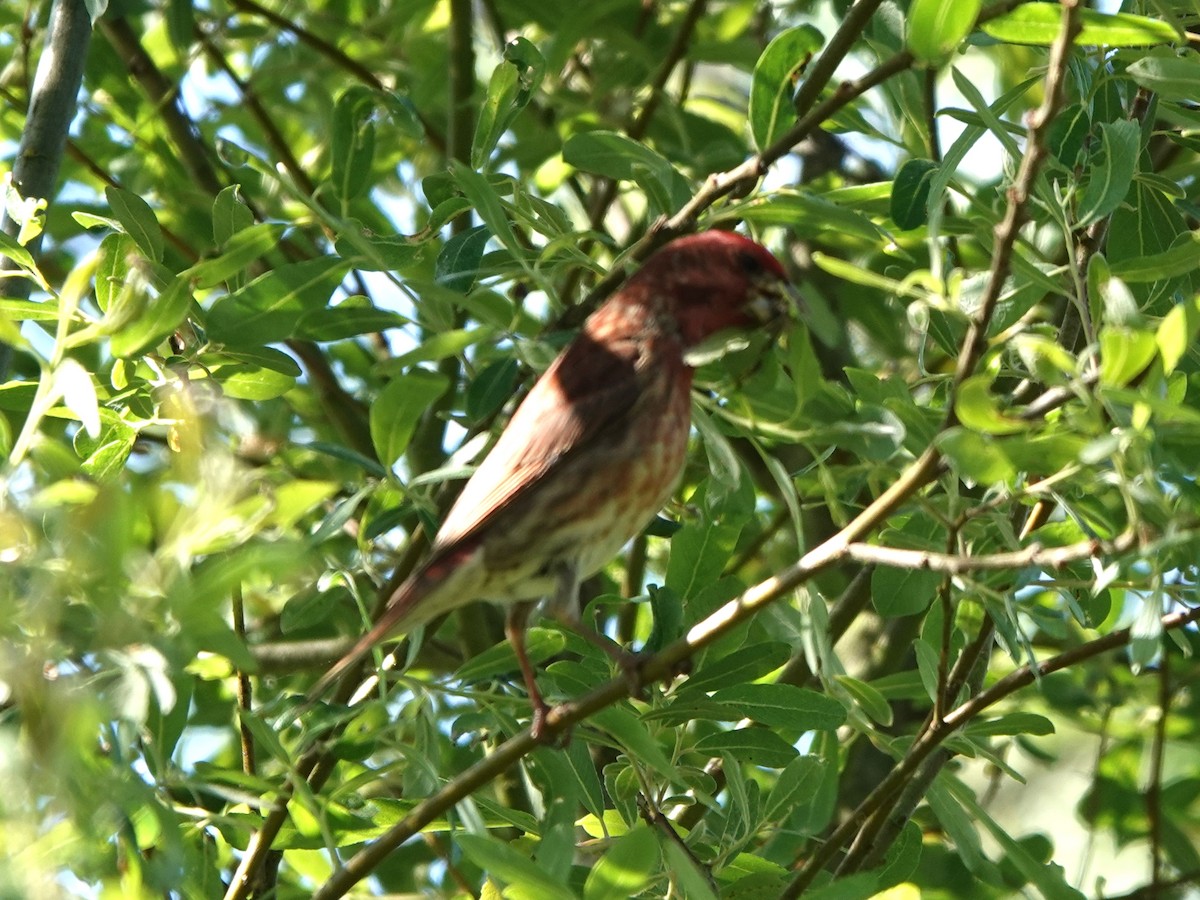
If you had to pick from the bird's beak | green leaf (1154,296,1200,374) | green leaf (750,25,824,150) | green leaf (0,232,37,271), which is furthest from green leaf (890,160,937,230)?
green leaf (0,232,37,271)

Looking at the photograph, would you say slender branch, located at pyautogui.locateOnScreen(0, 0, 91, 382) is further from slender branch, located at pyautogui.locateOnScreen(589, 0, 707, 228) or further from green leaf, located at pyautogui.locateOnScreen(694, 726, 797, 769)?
slender branch, located at pyautogui.locateOnScreen(589, 0, 707, 228)

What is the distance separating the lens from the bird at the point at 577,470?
4668 millimetres

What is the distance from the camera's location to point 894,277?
450 cm

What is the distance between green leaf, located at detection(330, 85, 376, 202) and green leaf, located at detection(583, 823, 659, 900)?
2176mm

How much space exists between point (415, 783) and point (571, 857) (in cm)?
97

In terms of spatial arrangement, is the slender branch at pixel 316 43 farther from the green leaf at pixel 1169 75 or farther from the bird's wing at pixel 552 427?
the green leaf at pixel 1169 75

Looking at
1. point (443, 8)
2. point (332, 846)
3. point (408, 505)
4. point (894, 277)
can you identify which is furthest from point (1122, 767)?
point (443, 8)

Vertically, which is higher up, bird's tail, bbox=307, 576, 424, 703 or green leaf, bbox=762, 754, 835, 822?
bird's tail, bbox=307, 576, 424, 703

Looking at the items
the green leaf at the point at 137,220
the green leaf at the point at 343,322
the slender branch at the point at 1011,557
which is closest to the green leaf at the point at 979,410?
the slender branch at the point at 1011,557

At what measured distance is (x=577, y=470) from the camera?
478 cm

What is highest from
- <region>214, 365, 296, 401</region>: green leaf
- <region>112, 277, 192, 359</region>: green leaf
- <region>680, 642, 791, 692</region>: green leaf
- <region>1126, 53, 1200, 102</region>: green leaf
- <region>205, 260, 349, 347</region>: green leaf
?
<region>1126, 53, 1200, 102</region>: green leaf

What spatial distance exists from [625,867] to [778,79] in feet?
6.53

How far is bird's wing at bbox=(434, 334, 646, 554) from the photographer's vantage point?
15.4 ft

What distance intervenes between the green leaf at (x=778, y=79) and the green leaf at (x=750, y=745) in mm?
1497
